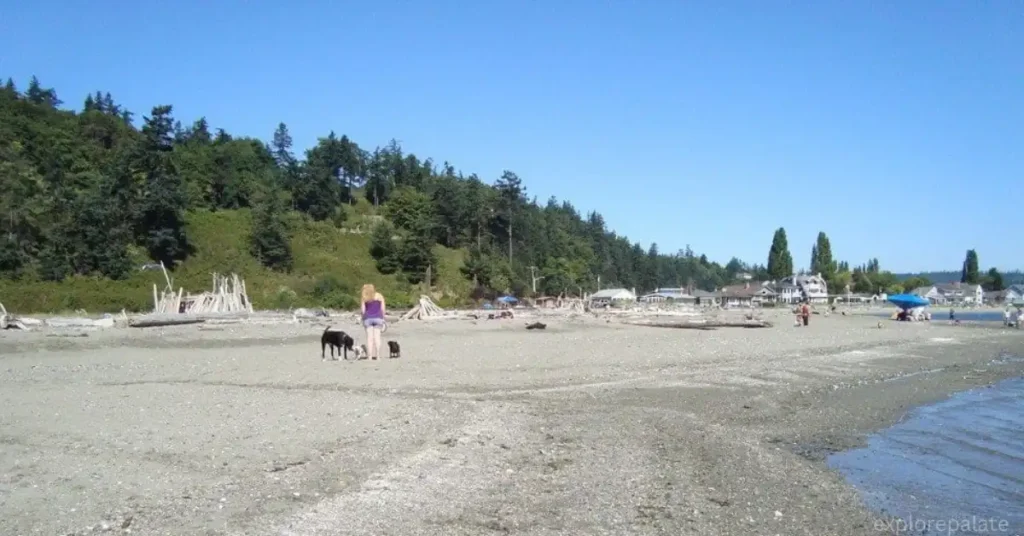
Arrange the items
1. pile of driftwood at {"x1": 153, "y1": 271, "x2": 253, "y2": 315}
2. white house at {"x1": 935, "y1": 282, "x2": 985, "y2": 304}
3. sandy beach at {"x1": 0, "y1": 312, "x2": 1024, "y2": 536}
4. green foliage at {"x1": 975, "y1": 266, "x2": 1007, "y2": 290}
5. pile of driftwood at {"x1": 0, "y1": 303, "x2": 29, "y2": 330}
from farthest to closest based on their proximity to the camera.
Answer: green foliage at {"x1": 975, "y1": 266, "x2": 1007, "y2": 290} < white house at {"x1": 935, "y1": 282, "x2": 985, "y2": 304} < pile of driftwood at {"x1": 153, "y1": 271, "x2": 253, "y2": 315} < pile of driftwood at {"x1": 0, "y1": 303, "x2": 29, "y2": 330} < sandy beach at {"x1": 0, "y1": 312, "x2": 1024, "y2": 536}

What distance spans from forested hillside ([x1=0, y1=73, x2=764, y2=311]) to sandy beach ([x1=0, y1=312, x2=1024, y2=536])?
130 ft

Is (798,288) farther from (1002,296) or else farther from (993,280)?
(993,280)

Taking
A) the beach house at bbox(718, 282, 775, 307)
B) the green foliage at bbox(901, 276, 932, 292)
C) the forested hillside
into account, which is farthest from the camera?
the green foliage at bbox(901, 276, 932, 292)

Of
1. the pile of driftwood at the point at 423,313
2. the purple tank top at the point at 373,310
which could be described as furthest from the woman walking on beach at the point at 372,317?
the pile of driftwood at the point at 423,313

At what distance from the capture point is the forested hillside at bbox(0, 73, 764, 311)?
5459 centimetres

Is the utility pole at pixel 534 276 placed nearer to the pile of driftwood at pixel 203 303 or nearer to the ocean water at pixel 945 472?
the pile of driftwood at pixel 203 303

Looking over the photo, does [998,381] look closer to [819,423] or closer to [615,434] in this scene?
[819,423]

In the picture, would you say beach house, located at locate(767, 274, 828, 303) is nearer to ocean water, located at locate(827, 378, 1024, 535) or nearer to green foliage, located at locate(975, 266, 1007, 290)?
green foliage, located at locate(975, 266, 1007, 290)

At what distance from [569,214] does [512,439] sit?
181 meters

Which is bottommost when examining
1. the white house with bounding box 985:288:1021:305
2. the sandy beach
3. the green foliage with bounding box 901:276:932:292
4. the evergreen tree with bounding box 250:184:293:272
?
the sandy beach

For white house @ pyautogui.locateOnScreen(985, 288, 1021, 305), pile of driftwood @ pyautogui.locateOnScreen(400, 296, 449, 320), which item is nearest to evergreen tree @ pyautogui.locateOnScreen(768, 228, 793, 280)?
white house @ pyautogui.locateOnScreen(985, 288, 1021, 305)

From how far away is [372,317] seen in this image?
61.4 feet

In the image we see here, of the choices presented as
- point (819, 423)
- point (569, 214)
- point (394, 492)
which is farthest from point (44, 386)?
point (569, 214)

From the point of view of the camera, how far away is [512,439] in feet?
31.1
